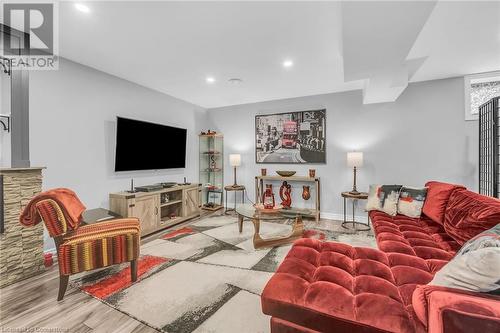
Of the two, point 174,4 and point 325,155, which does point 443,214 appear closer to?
point 325,155

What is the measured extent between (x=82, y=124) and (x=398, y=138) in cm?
491

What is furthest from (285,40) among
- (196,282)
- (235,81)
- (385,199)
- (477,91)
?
(477,91)

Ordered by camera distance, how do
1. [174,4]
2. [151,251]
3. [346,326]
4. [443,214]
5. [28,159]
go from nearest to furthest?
[346,326] → [174,4] → [443,214] → [28,159] → [151,251]

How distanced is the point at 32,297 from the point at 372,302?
2.61 m

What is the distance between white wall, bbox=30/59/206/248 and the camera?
104 inches

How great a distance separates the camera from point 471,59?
112 inches

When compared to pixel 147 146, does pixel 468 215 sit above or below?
below

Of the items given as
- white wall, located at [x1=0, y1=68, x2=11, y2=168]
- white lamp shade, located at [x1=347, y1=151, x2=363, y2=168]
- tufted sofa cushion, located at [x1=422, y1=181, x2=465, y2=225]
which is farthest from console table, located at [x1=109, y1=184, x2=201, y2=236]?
tufted sofa cushion, located at [x1=422, y1=181, x2=465, y2=225]

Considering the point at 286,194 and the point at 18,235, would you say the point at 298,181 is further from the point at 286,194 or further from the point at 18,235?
the point at 18,235

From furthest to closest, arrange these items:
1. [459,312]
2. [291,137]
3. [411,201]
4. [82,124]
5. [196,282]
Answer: [291,137] → [82,124] → [411,201] → [196,282] → [459,312]

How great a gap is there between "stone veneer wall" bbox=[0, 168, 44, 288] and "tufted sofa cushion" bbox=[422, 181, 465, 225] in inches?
163

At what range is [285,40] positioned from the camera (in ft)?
7.86

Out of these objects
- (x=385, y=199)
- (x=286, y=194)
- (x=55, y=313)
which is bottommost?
(x=55, y=313)

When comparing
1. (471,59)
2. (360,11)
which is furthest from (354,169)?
(360,11)
